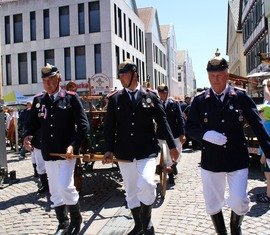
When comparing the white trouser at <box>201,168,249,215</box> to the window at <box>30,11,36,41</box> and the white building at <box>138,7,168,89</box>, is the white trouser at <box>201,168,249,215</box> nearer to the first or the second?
the window at <box>30,11,36,41</box>

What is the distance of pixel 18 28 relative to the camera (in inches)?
1547

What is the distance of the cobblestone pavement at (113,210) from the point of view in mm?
5430

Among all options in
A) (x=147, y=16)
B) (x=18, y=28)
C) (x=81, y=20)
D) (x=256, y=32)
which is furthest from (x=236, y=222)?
(x=147, y=16)

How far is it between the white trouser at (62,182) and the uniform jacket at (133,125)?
1.84ft

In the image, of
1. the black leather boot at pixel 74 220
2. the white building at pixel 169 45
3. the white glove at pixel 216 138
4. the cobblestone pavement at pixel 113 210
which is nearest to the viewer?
the white glove at pixel 216 138

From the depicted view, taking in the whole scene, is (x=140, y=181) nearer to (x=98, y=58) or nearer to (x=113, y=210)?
(x=113, y=210)

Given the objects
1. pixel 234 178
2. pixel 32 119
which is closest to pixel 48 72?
pixel 32 119

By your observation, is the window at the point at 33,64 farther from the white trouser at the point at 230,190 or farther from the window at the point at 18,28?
the white trouser at the point at 230,190

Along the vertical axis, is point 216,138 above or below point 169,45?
below

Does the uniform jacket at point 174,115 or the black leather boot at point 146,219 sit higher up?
the uniform jacket at point 174,115

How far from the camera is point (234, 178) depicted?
412 cm

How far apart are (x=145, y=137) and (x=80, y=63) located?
32.7 meters

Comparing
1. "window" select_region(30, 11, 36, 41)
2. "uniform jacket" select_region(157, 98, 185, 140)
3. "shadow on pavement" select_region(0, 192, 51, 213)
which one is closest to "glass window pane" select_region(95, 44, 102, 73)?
"window" select_region(30, 11, 36, 41)

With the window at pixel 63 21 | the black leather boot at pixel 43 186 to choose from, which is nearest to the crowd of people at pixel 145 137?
the black leather boot at pixel 43 186
